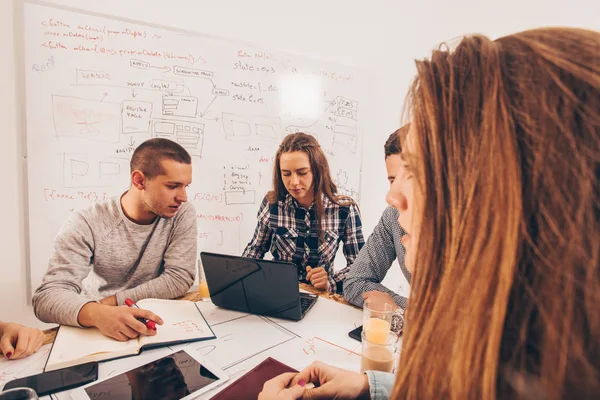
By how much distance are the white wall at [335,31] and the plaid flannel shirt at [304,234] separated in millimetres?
776

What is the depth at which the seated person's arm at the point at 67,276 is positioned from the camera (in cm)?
90

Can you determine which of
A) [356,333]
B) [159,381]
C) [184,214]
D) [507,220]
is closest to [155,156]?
[184,214]

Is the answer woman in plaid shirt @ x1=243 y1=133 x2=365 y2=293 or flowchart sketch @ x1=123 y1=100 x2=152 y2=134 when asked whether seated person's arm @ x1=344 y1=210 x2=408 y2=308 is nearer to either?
woman in plaid shirt @ x1=243 y1=133 x2=365 y2=293

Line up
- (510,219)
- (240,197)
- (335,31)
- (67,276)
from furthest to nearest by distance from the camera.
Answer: (335,31) → (240,197) → (67,276) → (510,219)

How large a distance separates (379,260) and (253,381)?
0.79 metres

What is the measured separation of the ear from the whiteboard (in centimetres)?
40

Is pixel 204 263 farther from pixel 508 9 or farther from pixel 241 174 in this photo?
pixel 508 9

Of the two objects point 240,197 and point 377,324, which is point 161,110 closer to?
point 240,197

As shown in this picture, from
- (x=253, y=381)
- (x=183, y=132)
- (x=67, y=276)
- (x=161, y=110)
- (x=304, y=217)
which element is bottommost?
(x=253, y=381)

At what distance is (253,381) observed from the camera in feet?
2.23

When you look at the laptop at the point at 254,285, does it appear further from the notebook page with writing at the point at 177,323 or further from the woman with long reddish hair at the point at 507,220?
the woman with long reddish hair at the point at 507,220

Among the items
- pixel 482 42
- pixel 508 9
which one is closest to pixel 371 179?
pixel 508 9

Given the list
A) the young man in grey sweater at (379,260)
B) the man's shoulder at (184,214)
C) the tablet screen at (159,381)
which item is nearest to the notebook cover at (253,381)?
the tablet screen at (159,381)

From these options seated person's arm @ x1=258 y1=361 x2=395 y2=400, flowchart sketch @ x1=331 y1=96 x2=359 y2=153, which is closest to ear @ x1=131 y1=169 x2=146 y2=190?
seated person's arm @ x1=258 y1=361 x2=395 y2=400
